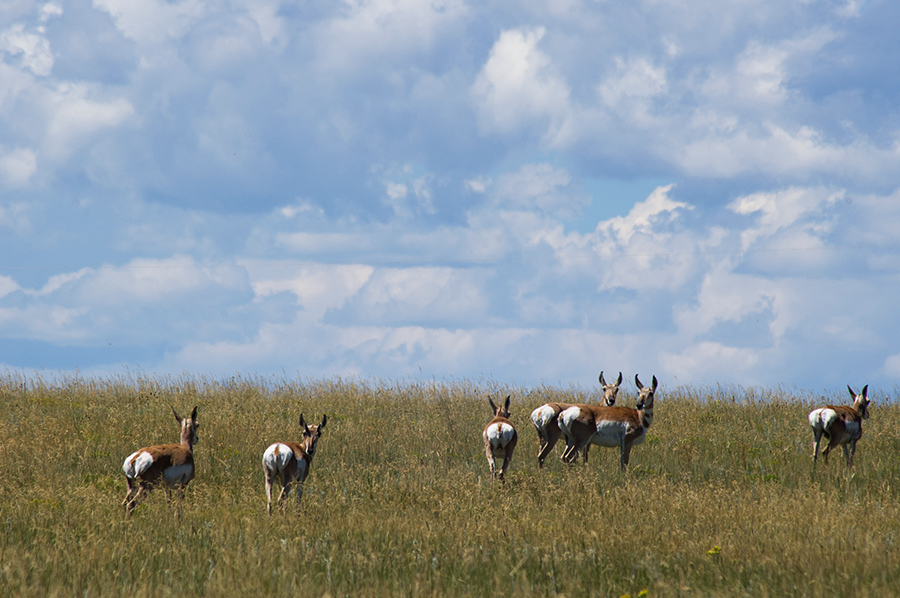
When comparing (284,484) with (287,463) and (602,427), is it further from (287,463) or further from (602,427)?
(602,427)

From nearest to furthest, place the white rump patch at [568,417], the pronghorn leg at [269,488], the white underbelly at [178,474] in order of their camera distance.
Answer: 1. the pronghorn leg at [269,488]
2. the white underbelly at [178,474]
3. the white rump patch at [568,417]

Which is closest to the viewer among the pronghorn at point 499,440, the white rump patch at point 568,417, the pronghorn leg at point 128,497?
the pronghorn leg at point 128,497

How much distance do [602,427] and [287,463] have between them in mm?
6247

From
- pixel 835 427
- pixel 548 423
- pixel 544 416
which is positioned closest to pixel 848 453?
pixel 835 427

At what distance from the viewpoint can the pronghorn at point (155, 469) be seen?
10.4 meters

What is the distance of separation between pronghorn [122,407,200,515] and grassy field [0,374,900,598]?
31 cm

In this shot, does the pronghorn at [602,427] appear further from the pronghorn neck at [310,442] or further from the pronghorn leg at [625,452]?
the pronghorn neck at [310,442]

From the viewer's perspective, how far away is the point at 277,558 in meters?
7.20

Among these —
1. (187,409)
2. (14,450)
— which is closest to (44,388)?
(187,409)

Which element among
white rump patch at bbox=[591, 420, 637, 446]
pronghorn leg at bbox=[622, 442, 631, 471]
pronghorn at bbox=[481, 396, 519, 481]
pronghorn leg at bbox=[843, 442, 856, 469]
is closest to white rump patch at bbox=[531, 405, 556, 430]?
white rump patch at bbox=[591, 420, 637, 446]

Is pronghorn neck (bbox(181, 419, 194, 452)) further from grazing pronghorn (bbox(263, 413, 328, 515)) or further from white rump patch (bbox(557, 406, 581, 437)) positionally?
white rump patch (bbox(557, 406, 581, 437))

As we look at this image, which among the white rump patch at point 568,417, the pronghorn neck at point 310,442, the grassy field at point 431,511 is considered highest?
the white rump patch at point 568,417

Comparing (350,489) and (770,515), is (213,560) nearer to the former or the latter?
(350,489)

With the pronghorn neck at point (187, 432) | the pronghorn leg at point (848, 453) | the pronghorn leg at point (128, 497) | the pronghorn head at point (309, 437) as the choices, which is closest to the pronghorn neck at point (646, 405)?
the pronghorn leg at point (848, 453)
